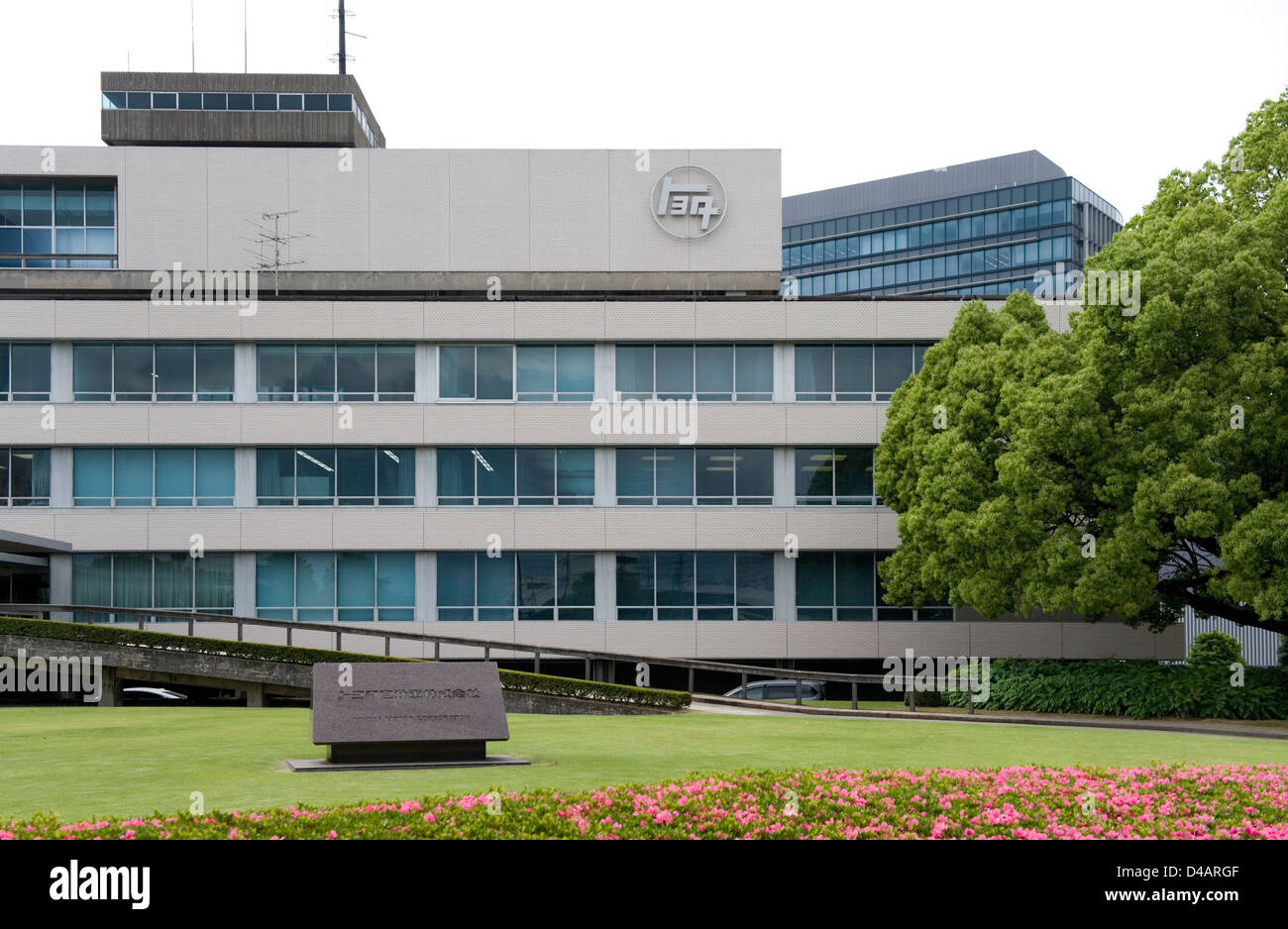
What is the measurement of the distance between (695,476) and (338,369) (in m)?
11.2

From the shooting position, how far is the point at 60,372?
41.8 meters

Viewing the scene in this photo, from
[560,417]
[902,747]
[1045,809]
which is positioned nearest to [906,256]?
[560,417]

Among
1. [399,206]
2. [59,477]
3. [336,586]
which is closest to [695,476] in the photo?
[336,586]

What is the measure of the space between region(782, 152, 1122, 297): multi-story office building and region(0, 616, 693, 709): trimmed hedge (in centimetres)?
9447

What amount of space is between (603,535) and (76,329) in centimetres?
1679

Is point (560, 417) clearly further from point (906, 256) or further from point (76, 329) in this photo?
point (906, 256)

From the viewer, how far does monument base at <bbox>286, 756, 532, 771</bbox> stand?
17.7m

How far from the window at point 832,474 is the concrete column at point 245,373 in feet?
54.3

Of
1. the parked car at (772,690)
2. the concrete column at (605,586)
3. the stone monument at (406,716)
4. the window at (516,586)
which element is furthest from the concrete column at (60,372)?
the stone monument at (406,716)

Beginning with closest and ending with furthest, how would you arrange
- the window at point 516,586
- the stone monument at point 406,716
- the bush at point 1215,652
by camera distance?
the stone monument at point 406,716
the bush at point 1215,652
the window at point 516,586

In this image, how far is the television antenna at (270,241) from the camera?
149 feet

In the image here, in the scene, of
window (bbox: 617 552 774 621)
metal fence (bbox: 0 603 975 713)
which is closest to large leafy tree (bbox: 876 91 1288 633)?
metal fence (bbox: 0 603 975 713)

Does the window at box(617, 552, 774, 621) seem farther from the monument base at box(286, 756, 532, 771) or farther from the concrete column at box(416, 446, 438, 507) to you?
the monument base at box(286, 756, 532, 771)

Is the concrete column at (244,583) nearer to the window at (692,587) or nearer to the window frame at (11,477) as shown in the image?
the window frame at (11,477)
